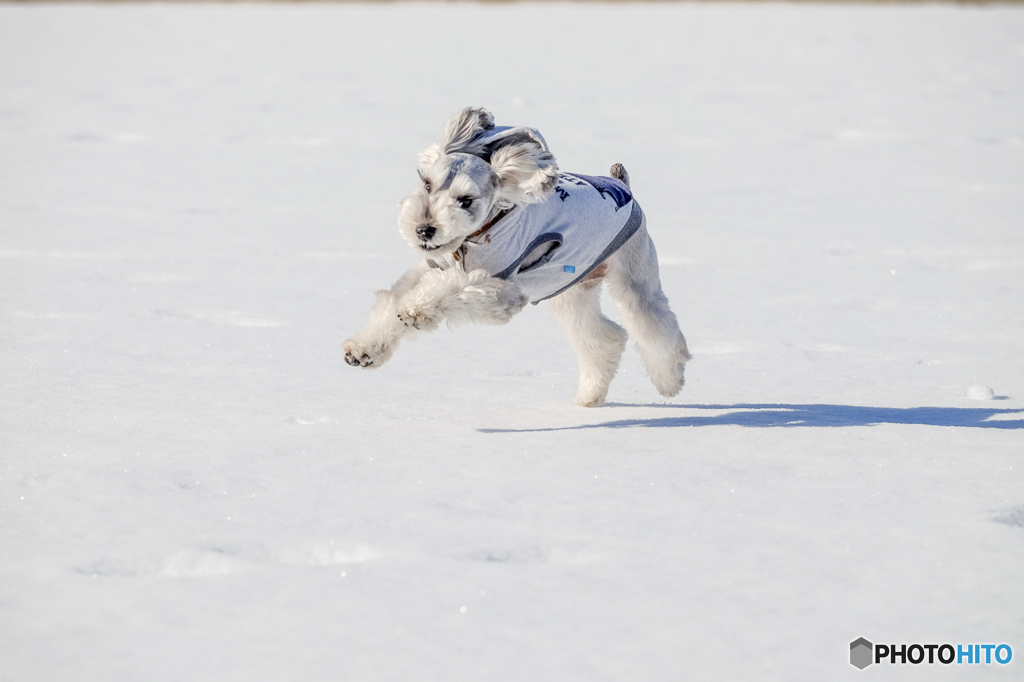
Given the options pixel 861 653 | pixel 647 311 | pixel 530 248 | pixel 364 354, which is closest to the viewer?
pixel 861 653

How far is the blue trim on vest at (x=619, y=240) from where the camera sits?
12.2ft

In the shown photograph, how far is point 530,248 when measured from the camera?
3465mm

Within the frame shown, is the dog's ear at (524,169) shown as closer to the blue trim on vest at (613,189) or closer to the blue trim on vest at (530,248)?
the blue trim on vest at (530,248)

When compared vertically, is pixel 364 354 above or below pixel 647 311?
above

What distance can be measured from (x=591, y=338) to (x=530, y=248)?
28.4 inches

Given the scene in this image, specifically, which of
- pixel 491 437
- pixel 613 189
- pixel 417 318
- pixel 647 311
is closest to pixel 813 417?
pixel 647 311

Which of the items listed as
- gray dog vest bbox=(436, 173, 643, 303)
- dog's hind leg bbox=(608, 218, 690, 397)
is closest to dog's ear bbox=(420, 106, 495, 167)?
gray dog vest bbox=(436, 173, 643, 303)

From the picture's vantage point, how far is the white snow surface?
2236mm

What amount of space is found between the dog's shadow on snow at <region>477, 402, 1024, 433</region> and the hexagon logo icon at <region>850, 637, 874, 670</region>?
146 centimetres

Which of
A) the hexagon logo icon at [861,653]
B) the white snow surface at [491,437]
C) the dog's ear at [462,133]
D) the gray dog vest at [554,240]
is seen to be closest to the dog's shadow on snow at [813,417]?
the white snow surface at [491,437]

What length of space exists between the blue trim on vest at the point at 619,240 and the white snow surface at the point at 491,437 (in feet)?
1.58

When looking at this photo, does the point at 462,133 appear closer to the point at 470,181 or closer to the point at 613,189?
the point at 470,181

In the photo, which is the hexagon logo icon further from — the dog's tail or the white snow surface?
the dog's tail

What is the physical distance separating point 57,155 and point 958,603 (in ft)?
30.1
